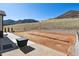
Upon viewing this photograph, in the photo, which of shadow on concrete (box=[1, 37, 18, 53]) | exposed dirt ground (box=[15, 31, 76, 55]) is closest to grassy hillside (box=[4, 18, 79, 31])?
exposed dirt ground (box=[15, 31, 76, 55])

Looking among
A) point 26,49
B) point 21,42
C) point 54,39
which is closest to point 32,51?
point 26,49

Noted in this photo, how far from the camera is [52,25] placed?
2.21m

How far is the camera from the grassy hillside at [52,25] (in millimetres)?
2133

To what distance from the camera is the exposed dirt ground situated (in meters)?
2.09

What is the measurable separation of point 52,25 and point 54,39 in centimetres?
19

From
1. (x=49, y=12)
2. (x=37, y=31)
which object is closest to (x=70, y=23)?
(x=49, y=12)

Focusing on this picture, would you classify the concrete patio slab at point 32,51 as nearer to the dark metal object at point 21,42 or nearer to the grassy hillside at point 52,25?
the dark metal object at point 21,42

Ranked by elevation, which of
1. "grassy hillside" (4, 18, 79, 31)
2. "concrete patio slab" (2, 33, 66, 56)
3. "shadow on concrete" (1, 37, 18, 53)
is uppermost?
"grassy hillside" (4, 18, 79, 31)

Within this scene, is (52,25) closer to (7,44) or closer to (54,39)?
(54,39)

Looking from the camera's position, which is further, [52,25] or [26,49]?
[52,25]

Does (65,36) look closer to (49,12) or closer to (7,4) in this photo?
(49,12)

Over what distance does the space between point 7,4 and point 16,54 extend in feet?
2.12

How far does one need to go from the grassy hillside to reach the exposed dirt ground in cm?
7

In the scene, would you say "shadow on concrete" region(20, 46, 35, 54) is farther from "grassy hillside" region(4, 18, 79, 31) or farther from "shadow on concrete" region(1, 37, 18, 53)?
"grassy hillside" region(4, 18, 79, 31)
